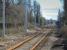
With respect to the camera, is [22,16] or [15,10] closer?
[15,10]

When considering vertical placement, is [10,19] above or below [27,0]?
below

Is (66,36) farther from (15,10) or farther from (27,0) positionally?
(27,0)

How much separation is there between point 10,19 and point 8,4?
293 centimetres

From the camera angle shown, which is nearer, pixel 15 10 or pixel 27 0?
pixel 15 10

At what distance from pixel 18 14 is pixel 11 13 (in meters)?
6.82

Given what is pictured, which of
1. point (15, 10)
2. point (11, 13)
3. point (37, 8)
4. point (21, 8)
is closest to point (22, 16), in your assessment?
point (21, 8)

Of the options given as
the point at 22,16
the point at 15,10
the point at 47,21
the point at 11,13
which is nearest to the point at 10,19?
the point at 11,13

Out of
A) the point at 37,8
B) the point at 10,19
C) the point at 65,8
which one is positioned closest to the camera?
the point at 65,8

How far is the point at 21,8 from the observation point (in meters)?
55.2

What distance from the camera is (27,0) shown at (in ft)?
183

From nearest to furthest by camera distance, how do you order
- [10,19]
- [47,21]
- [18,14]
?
[10,19]
[18,14]
[47,21]

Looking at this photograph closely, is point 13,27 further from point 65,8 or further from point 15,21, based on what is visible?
point 65,8

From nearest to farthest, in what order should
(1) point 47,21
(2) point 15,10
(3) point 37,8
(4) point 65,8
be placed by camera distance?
(4) point 65,8 → (2) point 15,10 → (3) point 37,8 → (1) point 47,21

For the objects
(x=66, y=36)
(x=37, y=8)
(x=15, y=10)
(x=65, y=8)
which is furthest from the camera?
(x=37, y=8)
